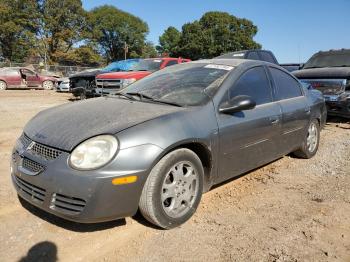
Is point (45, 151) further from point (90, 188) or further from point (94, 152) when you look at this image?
point (90, 188)

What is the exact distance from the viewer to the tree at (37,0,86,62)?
55.7m

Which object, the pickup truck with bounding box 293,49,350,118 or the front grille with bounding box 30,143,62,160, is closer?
the front grille with bounding box 30,143,62,160

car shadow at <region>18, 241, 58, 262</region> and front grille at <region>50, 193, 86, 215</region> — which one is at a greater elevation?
front grille at <region>50, 193, 86, 215</region>

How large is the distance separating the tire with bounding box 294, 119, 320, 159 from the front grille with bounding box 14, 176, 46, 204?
380 cm

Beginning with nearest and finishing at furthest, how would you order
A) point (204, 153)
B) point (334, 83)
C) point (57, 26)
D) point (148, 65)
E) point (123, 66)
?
point (204, 153) < point (334, 83) < point (148, 65) < point (123, 66) < point (57, 26)

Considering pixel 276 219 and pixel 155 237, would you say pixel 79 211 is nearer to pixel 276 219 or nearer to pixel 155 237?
pixel 155 237

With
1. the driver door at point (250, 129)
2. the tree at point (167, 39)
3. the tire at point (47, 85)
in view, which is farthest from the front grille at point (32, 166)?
the tree at point (167, 39)

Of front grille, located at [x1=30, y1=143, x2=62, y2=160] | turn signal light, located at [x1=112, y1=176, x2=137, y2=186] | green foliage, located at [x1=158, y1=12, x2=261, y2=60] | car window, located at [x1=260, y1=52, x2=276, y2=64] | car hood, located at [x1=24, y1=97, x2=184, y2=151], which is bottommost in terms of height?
turn signal light, located at [x1=112, y1=176, x2=137, y2=186]

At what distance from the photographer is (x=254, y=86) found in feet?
14.2

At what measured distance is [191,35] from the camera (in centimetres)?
7188

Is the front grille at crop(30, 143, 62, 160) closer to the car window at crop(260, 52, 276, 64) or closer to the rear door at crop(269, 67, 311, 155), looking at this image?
the rear door at crop(269, 67, 311, 155)

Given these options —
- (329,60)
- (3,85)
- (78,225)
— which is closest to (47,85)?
(3,85)

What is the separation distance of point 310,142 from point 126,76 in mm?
6572

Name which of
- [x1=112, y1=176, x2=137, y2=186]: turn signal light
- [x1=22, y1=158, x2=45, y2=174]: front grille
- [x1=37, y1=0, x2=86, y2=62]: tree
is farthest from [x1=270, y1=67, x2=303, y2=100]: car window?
[x1=37, y1=0, x2=86, y2=62]: tree
